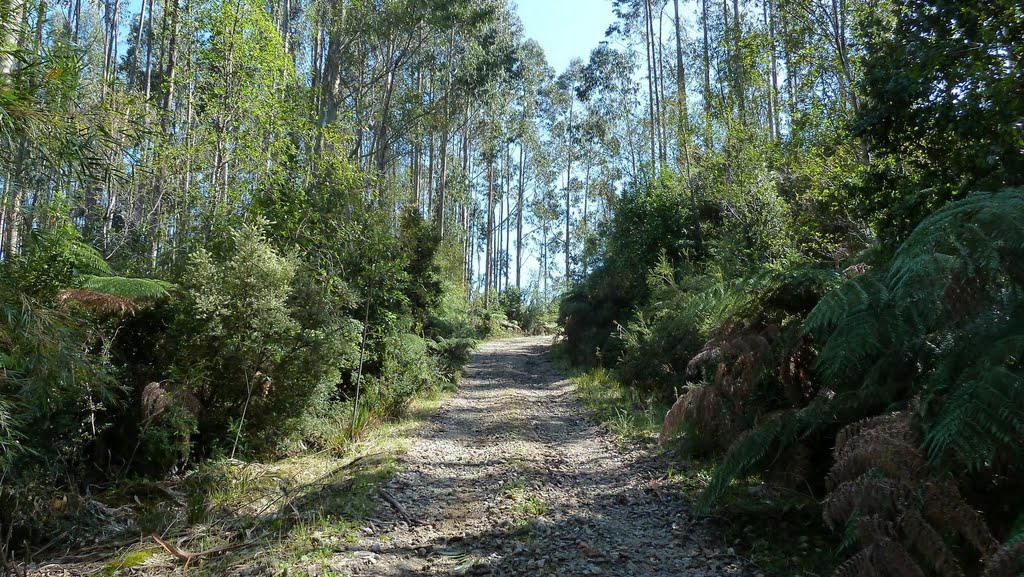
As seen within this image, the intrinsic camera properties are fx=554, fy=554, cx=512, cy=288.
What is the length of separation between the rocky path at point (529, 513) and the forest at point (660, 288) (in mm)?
639

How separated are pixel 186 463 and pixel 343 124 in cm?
710

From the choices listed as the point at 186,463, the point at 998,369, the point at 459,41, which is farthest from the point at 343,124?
the point at 459,41

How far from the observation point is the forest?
93.7 inches

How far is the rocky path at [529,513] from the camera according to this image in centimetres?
357

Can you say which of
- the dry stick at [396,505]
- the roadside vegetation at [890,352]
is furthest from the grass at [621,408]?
the dry stick at [396,505]

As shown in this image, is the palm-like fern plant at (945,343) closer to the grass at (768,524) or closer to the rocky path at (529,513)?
the grass at (768,524)

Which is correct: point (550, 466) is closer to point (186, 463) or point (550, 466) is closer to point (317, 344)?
point (317, 344)

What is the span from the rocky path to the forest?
0.64 meters

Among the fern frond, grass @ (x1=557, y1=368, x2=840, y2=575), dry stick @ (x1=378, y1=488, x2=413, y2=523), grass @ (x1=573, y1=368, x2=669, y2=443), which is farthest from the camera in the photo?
grass @ (x1=573, y1=368, x2=669, y2=443)

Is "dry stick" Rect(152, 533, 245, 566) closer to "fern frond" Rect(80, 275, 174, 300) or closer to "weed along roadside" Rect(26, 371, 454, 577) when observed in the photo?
"weed along roadside" Rect(26, 371, 454, 577)

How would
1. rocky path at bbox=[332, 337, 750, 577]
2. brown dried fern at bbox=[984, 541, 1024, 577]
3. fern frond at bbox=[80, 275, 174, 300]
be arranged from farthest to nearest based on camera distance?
fern frond at bbox=[80, 275, 174, 300] → rocky path at bbox=[332, 337, 750, 577] → brown dried fern at bbox=[984, 541, 1024, 577]

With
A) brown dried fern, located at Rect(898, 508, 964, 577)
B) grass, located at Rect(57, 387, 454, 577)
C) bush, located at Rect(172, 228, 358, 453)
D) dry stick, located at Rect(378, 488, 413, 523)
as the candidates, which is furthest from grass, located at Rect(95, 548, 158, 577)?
brown dried fern, located at Rect(898, 508, 964, 577)

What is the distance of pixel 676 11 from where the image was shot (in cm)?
2131

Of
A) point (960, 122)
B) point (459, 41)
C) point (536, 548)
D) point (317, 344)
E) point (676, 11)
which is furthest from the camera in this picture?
point (459, 41)
